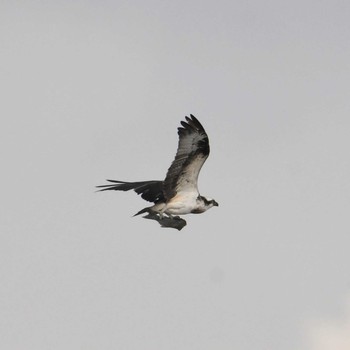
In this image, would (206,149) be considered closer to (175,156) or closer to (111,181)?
(175,156)

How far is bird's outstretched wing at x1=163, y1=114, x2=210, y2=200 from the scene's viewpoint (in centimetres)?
4788

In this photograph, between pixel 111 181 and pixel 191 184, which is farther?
pixel 111 181

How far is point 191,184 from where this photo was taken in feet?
161

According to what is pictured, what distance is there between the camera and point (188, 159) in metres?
48.4

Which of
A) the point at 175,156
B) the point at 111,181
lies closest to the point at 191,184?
the point at 175,156

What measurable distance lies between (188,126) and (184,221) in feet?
13.1

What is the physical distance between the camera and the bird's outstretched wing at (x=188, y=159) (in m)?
47.9

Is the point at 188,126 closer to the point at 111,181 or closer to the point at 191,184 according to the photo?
the point at 191,184

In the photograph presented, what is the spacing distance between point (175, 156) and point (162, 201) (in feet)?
6.17

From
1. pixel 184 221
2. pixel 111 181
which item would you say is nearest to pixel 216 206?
pixel 184 221

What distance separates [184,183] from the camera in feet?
160

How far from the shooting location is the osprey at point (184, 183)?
48000 millimetres

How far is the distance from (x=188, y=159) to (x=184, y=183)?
995 mm

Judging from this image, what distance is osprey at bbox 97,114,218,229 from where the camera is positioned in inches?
1890
